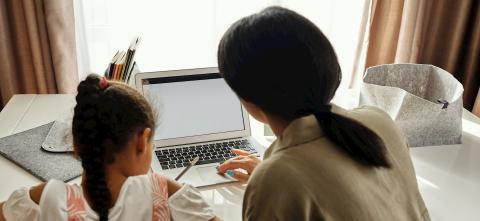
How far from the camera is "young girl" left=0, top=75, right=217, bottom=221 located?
92 cm

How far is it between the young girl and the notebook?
0.23 metres

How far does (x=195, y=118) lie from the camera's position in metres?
1.42

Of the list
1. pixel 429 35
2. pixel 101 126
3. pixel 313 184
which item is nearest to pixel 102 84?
pixel 101 126

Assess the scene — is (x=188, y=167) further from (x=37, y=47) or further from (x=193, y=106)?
(x=37, y=47)

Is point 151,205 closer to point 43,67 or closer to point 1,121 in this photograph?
point 1,121

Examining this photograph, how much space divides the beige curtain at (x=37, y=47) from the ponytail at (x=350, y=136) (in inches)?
57.4

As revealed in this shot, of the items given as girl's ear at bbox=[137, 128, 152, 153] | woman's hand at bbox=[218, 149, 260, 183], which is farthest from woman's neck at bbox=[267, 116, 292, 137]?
woman's hand at bbox=[218, 149, 260, 183]

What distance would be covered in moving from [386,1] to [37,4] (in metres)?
1.47

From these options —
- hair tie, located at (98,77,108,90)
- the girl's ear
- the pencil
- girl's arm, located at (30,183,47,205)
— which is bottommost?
the pencil

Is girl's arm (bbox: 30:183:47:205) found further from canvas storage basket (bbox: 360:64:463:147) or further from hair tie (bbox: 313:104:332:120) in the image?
canvas storage basket (bbox: 360:64:463:147)

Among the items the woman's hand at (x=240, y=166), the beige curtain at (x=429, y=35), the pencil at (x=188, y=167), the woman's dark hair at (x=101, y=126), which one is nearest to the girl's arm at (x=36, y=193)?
the woman's dark hair at (x=101, y=126)

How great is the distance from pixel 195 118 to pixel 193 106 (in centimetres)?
4

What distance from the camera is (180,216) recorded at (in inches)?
40.4

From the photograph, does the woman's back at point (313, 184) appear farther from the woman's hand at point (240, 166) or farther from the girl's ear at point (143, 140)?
the woman's hand at point (240, 166)
